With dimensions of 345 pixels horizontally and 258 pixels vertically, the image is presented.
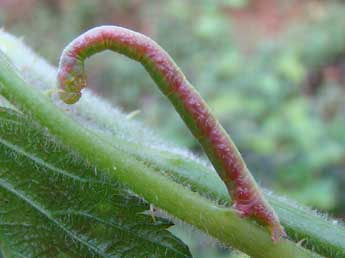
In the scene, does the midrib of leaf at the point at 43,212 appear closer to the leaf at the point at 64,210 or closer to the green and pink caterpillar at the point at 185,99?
the leaf at the point at 64,210

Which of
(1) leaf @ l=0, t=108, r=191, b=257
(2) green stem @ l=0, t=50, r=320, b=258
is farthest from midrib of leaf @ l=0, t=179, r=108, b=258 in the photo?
(2) green stem @ l=0, t=50, r=320, b=258

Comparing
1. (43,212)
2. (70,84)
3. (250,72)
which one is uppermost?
(250,72)

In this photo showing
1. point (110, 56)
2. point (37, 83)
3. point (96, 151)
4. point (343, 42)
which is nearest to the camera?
point (96, 151)

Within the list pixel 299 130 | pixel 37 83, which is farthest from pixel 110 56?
pixel 37 83

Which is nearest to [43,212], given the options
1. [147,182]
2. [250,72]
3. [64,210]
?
[64,210]

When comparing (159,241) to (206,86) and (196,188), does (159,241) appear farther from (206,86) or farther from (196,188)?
(206,86)

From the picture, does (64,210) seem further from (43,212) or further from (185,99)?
(185,99)
